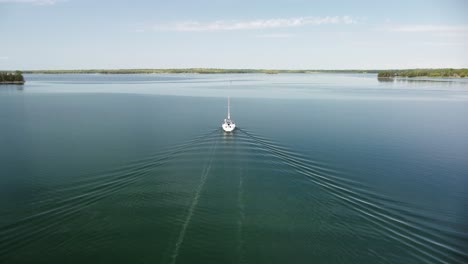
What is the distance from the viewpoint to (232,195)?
16719 millimetres

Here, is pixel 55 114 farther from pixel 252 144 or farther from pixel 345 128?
pixel 345 128

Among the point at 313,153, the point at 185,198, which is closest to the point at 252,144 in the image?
the point at 313,153

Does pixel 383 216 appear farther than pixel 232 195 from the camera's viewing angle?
No

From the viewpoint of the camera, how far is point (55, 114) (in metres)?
41.2

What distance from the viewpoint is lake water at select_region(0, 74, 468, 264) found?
1224 cm

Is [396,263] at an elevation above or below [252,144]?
below

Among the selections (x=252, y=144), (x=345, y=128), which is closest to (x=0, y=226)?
(x=252, y=144)

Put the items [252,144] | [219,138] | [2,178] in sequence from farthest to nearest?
[219,138] < [252,144] < [2,178]

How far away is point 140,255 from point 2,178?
38.7 ft

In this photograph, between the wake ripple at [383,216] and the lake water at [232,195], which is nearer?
the wake ripple at [383,216]

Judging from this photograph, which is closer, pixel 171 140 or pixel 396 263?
pixel 396 263

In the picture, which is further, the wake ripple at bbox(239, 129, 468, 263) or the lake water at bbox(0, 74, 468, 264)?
the lake water at bbox(0, 74, 468, 264)

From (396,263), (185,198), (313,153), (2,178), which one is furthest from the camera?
(313,153)

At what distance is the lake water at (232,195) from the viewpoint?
12242 millimetres
